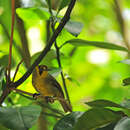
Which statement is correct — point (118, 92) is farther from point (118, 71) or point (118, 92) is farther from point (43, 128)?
point (43, 128)

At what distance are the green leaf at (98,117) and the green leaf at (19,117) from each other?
12 centimetres

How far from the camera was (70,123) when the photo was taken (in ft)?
2.75

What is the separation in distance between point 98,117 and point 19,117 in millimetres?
192

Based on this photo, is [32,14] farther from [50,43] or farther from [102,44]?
[50,43]

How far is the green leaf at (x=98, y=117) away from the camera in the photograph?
0.79 meters

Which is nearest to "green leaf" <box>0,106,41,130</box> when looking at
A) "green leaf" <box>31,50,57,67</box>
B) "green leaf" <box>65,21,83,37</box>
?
"green leaf" <box>65,21,83,37</box>

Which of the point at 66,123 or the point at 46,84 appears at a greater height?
the point at 66,123

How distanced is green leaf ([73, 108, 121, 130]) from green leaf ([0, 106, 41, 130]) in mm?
121

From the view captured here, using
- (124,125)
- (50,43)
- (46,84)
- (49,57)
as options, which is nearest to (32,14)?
(49,57)

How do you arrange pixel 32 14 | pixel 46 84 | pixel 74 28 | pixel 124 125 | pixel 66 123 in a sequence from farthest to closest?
pixel 46 84 → pixel 32 14 → pixel 74 28 → pixel 66 123 → pixel 124 125

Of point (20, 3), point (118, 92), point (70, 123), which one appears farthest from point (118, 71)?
A: point (70, 123)

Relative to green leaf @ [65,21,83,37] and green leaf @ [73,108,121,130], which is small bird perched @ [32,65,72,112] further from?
green leaf @ [73,108,121,130]

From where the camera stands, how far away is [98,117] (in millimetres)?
801

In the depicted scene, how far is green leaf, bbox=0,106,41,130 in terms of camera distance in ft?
2.42
